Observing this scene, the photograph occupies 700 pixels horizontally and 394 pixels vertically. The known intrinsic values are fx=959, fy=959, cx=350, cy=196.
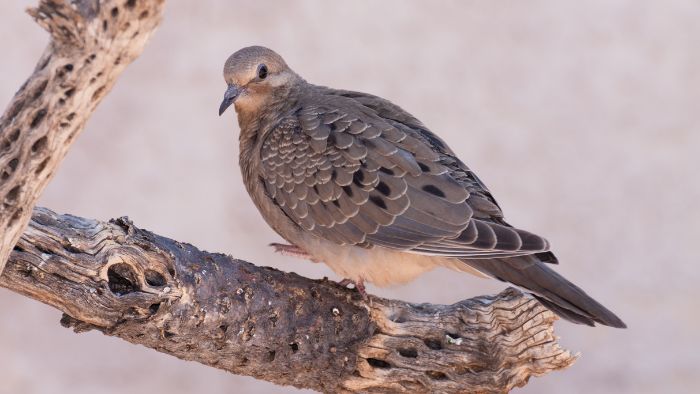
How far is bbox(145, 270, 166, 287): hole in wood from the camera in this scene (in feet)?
9.37

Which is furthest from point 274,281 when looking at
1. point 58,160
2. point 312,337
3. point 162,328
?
point 58,160

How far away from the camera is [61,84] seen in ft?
6.70

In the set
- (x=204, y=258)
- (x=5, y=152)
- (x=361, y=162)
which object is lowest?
(x=5, y=152)

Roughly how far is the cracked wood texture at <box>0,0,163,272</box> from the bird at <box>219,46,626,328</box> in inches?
46.2

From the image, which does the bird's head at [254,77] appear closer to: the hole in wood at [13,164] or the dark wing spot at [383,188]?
the dark wing spot at [383,188]

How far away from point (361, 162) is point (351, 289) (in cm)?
44

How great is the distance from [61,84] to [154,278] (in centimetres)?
96

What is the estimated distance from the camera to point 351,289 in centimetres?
327

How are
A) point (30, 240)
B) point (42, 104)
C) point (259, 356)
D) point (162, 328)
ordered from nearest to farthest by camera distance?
point (42, 104) → point (30, 240) → point (162, 328) → point (259, 356)

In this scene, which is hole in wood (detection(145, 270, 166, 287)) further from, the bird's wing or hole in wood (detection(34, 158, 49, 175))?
hole in wood (detection(34, 158, 49, 175))

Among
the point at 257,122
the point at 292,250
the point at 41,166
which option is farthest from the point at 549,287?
the point at 41,166

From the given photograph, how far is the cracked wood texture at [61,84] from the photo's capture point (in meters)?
1.95

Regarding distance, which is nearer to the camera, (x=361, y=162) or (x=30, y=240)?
(x=30, y=240)

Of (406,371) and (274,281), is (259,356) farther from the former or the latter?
(406,371)
